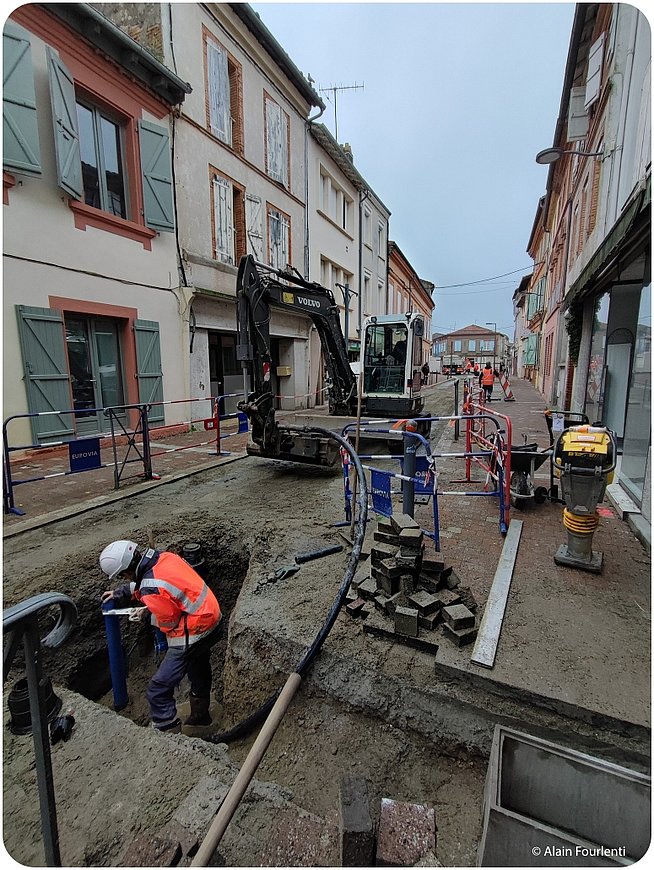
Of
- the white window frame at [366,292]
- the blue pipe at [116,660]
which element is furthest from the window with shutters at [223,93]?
the blue pipe at [116,660]

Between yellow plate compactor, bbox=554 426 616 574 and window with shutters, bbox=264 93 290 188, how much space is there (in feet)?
43.6

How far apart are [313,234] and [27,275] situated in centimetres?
1108

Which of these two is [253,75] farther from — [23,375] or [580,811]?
[580,811]

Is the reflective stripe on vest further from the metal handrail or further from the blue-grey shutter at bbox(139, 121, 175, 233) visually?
the blue-grey shutter at bbox(139, 121, 175, 233)

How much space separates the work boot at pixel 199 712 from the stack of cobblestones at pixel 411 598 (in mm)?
1716

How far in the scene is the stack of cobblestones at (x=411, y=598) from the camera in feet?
9.26

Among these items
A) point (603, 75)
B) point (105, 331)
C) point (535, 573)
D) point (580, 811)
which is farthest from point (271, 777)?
point (603, 75)

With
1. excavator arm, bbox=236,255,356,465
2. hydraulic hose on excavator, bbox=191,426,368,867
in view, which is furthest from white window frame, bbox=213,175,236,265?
hydraulic hose on excavator, bbox=191,426,368,867

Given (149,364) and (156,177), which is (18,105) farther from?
(149,364)

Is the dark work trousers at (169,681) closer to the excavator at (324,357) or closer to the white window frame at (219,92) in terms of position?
the excavator at (324,357)

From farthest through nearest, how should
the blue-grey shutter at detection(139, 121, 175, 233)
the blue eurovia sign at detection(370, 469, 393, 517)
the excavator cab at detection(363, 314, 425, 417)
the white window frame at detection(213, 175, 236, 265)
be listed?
the white window frame at detection(213, 175, 236, 265) → the excavator cab at detection(363, 314, 425, 417) → the blue-grey shutter at detection(139, 121, 175, 233) → the blue eurovia sign at detection(370, 469, 393, 517)

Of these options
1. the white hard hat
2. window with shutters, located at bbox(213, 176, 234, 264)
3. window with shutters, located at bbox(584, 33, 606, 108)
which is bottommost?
the white hard hat

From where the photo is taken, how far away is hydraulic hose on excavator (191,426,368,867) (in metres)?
1.57

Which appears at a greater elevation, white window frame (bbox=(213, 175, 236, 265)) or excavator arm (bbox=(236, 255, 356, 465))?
white window frame (bbox=(213, 175, 236, 265))
